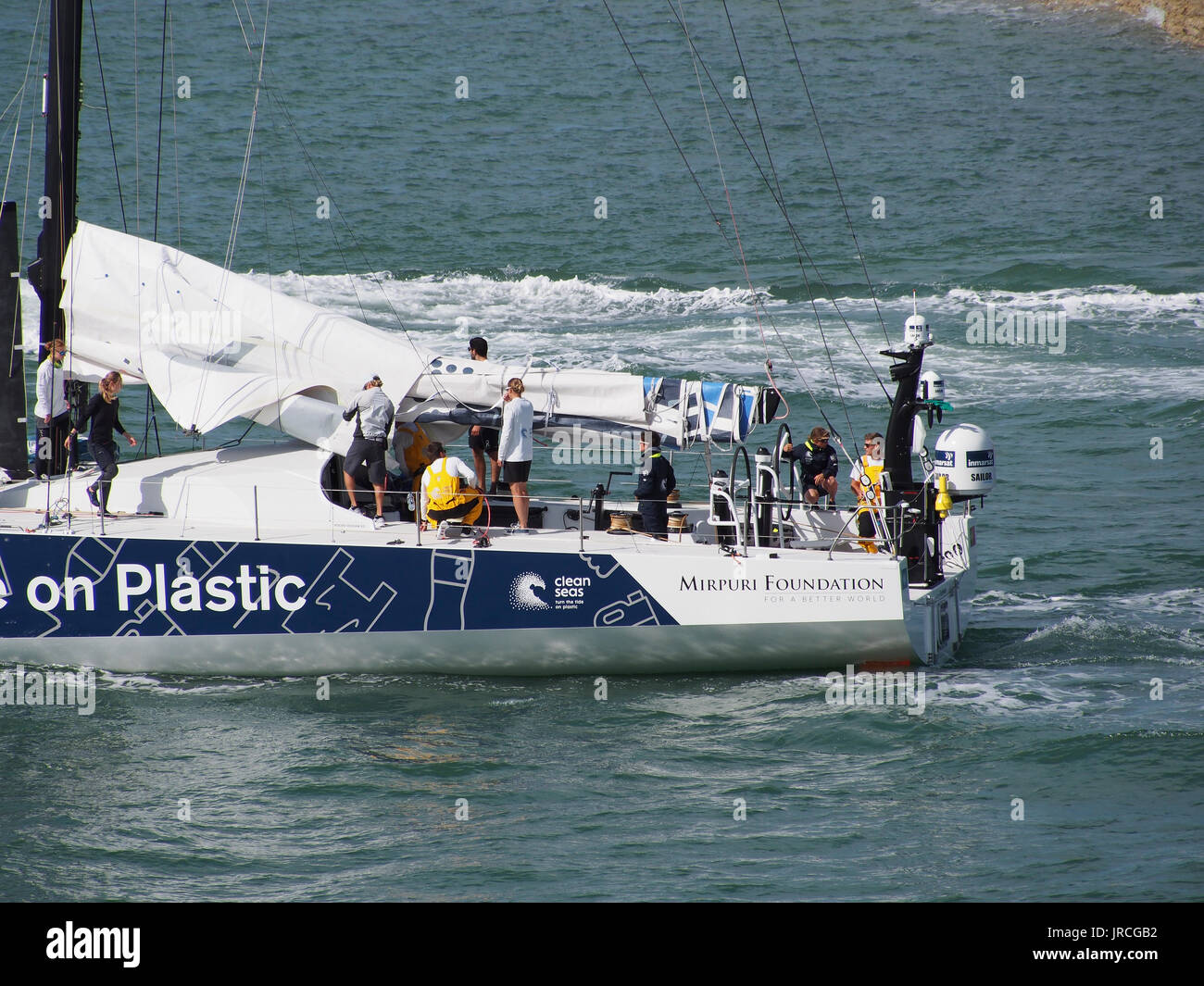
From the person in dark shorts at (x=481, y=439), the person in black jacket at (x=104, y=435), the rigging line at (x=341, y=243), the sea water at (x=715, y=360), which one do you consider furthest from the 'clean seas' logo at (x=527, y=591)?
the rigging line at (x=341, y=243)

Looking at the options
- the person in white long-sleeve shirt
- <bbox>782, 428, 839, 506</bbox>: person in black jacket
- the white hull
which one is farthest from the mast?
<bbox>782, 428, 839, 506</bbox>: person in black jacket

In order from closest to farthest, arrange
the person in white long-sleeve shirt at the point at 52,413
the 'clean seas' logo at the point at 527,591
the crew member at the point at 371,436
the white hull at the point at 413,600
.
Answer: the white hull at the point at 413,600
the 'clean seas' logo at the point at 527,591
the crew member at the point at 371,436
the person in white long-sleeve shirt at the point at 52,413

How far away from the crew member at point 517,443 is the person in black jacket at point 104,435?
346cm

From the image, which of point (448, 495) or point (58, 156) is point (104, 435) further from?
point (448, 495)

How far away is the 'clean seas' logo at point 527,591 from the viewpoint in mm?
12406

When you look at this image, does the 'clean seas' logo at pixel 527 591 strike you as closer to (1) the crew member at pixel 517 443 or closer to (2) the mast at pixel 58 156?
(1) the crew member at pixel 517 443

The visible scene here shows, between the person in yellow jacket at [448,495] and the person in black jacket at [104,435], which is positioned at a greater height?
the person in black jacket at [104,435]

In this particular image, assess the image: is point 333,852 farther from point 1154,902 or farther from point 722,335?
point 722,335

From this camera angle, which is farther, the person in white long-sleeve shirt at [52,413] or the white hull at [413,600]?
the person in white long-sleeve shirt at [52,413]

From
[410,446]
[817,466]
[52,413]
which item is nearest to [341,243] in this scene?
[52,413]

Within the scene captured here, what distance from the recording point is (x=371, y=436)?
12.9 meters

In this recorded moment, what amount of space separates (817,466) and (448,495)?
144 inches

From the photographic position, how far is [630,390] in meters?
13.1

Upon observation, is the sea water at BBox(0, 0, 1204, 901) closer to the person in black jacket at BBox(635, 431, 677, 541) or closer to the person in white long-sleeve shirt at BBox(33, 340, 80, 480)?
the person in black jacket at BBox(635, 431, 677, 541)
